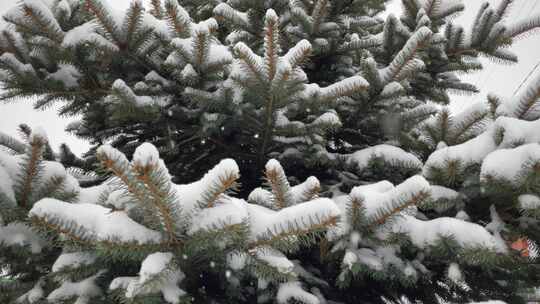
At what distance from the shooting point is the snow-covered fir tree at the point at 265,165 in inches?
42.1

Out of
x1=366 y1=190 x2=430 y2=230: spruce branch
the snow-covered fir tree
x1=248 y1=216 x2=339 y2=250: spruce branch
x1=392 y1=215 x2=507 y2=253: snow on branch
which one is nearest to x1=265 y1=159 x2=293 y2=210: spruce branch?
the snow-covered fir tree

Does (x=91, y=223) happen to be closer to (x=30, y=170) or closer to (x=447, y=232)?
(x=30, y=170)

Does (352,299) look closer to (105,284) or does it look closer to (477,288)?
(477,288)

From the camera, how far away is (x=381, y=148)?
2.10 m

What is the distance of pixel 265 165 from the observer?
2.09 m

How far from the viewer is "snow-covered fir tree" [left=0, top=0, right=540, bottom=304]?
1.07 m

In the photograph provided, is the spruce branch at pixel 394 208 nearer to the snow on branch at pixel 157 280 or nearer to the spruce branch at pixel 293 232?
the spruce branch at pixel 293 232

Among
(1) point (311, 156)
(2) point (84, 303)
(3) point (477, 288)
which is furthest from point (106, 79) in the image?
(3) point (477, 288)

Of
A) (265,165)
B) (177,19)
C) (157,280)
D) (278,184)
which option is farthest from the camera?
(265,165)

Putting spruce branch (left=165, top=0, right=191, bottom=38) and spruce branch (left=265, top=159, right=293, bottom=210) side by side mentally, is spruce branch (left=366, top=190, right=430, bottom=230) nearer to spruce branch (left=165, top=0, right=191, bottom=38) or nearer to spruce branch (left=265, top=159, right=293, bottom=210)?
spruce branch (left=265, top=159, right=293, bottom=210)

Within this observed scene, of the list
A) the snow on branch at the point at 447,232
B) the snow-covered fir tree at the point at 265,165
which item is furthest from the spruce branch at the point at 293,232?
the snow on branch at the point at 447,232

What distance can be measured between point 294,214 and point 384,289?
125 centimetres

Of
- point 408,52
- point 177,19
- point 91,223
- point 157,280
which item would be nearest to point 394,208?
point 157,280

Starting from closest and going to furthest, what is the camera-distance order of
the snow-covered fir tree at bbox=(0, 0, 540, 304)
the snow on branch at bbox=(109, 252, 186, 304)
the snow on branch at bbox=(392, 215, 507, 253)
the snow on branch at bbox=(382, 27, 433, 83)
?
1. the snow on branch at bbox=(109, 252, 186, 304)
2. the snow-covered fir tree at bbox=(0, 0, 540, 304)
3. the snow on branch at bbox=(392, 215, 507, 253)
4. the snow on branch at bbox=(382, 27, 433, 83)
